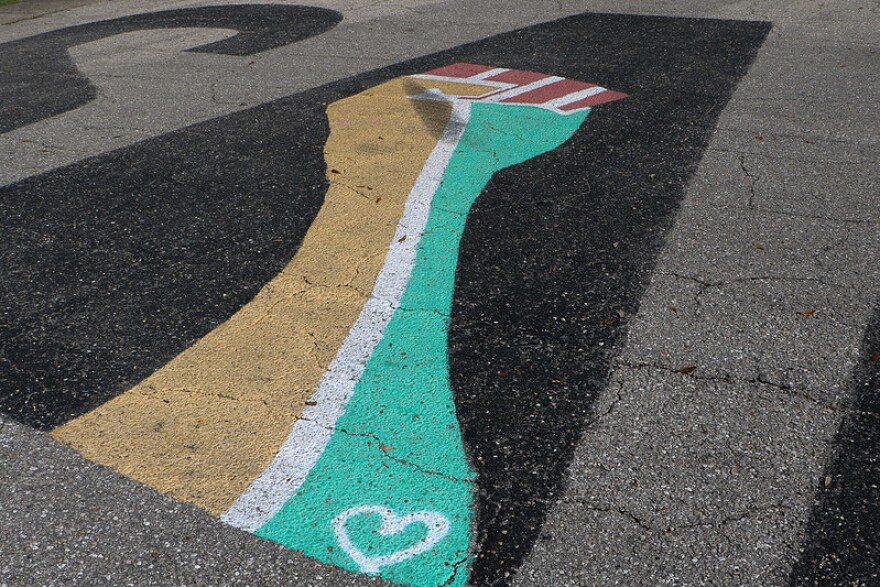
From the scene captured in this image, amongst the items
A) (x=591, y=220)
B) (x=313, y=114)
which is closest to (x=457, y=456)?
(x=591, y=220)

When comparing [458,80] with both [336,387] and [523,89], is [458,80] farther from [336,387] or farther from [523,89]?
[336,387]

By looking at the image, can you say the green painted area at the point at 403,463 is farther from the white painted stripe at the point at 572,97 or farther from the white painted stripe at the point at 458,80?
the white painted stripe at the point at 458,80

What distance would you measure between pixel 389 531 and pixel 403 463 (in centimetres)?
36

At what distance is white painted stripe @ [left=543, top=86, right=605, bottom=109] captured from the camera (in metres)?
7.16

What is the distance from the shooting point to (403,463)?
3055mm

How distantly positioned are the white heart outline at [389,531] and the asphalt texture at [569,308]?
0.09 m

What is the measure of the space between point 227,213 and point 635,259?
269 cm

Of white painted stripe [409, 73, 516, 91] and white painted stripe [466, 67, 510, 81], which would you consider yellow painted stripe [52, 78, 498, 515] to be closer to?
white painted stripe [409, 73, 516, 91]

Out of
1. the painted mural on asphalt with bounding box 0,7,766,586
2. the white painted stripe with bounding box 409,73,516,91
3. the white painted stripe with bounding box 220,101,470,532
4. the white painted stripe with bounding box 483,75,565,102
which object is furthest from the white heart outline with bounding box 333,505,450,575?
the white painted stripe with bounding box 409,73,516,91

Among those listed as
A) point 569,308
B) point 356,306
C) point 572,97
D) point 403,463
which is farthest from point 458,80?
point 403,463

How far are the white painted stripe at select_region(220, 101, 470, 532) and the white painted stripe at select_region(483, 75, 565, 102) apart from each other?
226cm

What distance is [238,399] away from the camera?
11.3 ft

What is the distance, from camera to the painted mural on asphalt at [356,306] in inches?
115

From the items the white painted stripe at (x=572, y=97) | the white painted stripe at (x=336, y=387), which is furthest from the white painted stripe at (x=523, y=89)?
the white painted stripe at (x=336, y=387)
